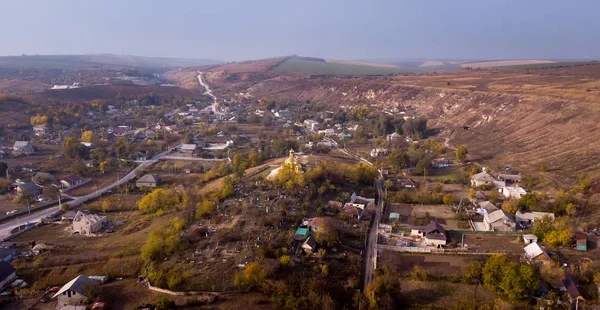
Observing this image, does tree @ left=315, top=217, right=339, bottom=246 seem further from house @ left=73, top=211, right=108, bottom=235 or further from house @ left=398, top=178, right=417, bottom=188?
house @ left=73, top=211, right=108, bottom=235

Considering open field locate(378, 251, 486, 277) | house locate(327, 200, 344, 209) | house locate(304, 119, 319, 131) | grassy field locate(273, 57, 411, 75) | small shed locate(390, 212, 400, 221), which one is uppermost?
grassy field locate(273, 57, 411, 75)

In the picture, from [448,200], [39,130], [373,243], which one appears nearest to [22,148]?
[39,130]

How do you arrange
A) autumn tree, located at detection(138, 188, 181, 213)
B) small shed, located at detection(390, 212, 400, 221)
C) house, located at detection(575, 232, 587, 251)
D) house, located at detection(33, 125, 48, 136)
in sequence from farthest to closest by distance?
1. house, located at detection(33, 125, 48, 136)
2. autumn tree, located at detection(138, 188, 181, 213)
3. small shed, located at detection(390, 212, 400, 221)
4. house, located at detection(575, 232, 587, 251)

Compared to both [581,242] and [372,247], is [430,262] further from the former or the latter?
[581,242]

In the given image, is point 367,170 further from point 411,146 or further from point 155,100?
point 155,100

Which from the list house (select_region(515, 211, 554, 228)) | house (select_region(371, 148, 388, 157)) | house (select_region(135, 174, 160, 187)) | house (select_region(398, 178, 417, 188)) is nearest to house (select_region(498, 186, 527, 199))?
house (select_region(515, 211, 554, 228))

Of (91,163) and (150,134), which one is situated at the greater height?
(150,134)

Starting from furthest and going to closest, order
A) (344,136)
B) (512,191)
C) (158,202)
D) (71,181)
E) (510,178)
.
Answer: (344,136), (71,181), (510,178), (512,191), (158,202)
